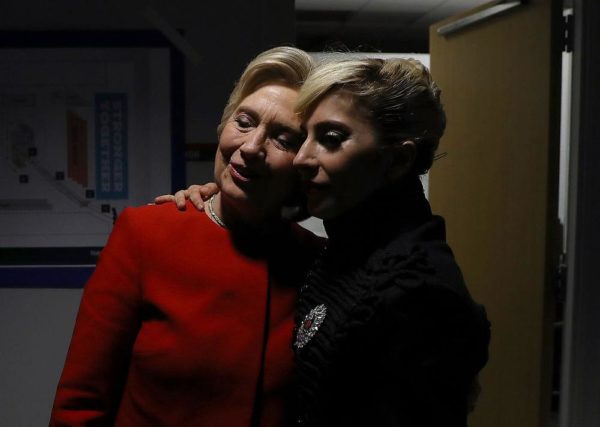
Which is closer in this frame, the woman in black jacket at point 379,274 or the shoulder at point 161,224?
the woman in black jacket at point 379,274

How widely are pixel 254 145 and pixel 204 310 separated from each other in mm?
286

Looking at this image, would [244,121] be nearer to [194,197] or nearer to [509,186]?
[194,197]

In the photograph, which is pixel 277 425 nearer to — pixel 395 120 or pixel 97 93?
pixel 395 120

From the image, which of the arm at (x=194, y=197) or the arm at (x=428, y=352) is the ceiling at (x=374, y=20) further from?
the arm at (x=428, y=352)

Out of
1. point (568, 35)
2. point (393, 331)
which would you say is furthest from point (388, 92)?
point (568, 35)

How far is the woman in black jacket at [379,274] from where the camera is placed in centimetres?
83

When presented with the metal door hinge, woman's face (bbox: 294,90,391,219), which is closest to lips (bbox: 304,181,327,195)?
woman's face (bbox: 294,90,391,219)

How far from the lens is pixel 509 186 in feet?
6.18

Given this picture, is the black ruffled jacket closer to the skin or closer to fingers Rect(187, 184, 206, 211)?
the skin

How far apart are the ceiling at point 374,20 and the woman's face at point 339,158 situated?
3.77m

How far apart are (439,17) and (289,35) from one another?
3817 mm

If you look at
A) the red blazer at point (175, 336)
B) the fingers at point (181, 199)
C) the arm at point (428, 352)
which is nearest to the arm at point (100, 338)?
the red blazer at point (175, 336)

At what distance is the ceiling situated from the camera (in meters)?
4.83

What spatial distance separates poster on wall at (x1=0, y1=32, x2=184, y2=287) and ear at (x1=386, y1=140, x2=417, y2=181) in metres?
0.99
